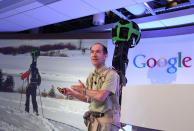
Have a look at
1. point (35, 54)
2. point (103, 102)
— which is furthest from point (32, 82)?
point (103, 102)

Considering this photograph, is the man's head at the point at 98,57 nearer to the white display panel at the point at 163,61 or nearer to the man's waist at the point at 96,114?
the man's waist at the point at 96,114

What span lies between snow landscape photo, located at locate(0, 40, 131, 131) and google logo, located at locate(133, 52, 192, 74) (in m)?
0.69

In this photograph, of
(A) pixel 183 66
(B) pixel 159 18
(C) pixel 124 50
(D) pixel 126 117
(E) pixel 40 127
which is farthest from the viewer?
(E) pixel 40 127

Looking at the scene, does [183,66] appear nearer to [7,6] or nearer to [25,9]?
[25,9]

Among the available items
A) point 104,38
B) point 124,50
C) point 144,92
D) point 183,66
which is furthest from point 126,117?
point 104,38

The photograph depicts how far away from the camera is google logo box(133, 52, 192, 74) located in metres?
3.06

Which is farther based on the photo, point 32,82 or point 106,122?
point 32,82

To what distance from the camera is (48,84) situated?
4.06 meters

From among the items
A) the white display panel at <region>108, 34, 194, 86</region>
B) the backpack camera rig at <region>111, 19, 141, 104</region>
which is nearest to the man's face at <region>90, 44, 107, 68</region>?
the backpack camera rig at <region>111, 19, 141, 104</region>

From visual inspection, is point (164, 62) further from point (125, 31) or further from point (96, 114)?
point (96, 114)

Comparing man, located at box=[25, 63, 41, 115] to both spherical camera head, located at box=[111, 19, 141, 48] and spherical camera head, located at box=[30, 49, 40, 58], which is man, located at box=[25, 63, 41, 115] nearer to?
spherical camera head, located at box=[30, 49, 40, 58]

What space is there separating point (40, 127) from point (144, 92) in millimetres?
3558

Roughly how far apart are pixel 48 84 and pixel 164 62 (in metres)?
2.05

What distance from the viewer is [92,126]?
161 centimetres
